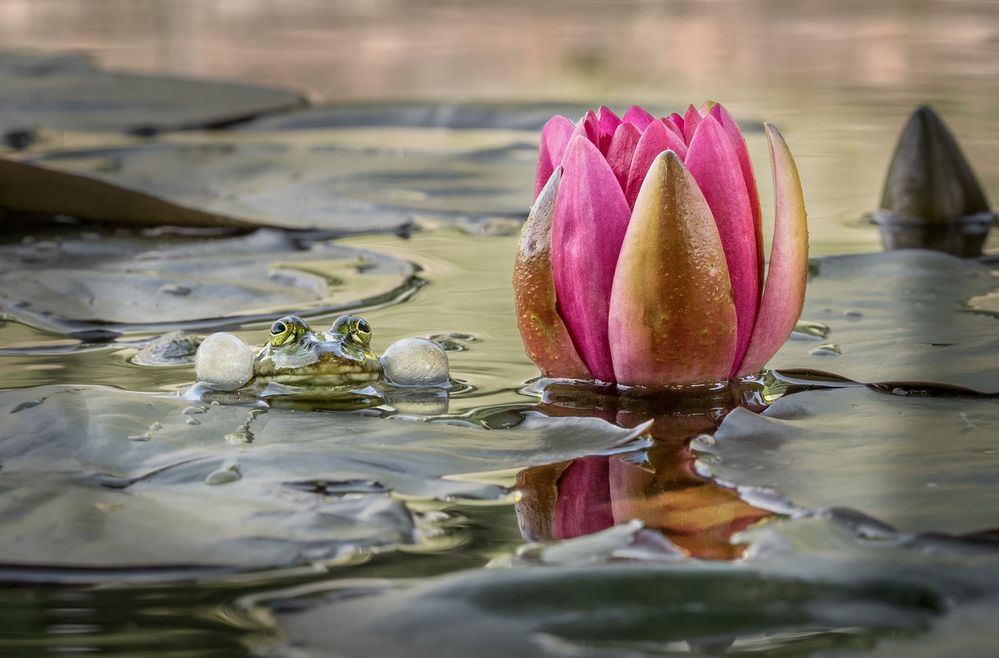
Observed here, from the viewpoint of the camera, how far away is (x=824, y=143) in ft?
13.0

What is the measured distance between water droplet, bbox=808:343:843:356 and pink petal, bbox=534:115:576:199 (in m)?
0.45

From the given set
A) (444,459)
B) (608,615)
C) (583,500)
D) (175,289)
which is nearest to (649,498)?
(583,500)

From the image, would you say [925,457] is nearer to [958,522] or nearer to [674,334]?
[958,522]

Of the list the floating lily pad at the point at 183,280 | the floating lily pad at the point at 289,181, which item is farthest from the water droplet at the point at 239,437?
the floating lily pad at the point at 289,181

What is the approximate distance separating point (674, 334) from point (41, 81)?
4.39m

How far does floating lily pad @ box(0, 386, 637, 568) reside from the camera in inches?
42.8

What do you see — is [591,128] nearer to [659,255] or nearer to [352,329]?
[659,255]

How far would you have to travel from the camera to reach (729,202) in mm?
1559

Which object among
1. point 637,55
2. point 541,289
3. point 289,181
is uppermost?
point 637,55

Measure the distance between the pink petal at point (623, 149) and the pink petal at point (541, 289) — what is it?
70 mm

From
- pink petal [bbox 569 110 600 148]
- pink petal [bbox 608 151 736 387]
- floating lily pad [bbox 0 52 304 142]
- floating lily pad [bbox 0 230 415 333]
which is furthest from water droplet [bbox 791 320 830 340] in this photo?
floating lily pad [bbox 0 52 304 142]

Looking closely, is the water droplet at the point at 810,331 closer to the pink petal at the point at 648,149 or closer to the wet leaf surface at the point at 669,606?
the pink petal at the point at 648,149

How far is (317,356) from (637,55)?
242 inches

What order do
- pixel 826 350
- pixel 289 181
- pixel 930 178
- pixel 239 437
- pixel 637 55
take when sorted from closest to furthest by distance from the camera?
pixel 239 437, pixel 826 350, pixel 930 178, pixel 289 181, pixel 637 55
